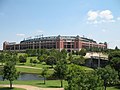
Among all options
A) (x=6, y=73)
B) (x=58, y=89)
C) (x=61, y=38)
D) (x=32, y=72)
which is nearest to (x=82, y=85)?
(x=58, y=89)

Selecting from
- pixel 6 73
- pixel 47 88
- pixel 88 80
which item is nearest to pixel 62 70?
pixel 47 88

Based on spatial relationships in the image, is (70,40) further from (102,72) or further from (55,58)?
(102,72)

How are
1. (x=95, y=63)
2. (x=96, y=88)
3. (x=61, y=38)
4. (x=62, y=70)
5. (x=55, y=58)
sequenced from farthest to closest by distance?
(x=61, y=38), (x=95, y=63), (x=55, y=58), (x=62, y=70), (x=96, y=88)

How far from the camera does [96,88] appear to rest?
2831 centimetres

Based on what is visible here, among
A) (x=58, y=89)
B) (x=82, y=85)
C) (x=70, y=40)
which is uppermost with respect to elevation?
(x=70, y=40)

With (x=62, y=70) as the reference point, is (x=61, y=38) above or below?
above

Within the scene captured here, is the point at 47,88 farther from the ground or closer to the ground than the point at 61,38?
closer to the ground

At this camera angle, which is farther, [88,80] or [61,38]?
[61,38]

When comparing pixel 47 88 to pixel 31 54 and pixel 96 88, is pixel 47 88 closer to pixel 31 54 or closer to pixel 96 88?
pixel 96 88

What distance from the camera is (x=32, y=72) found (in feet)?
294

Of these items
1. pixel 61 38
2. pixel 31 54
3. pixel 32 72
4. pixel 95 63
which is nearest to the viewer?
pixel 32 72

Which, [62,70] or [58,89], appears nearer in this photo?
[58,89]

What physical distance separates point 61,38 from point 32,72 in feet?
340

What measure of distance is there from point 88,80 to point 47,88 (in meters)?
20.8
